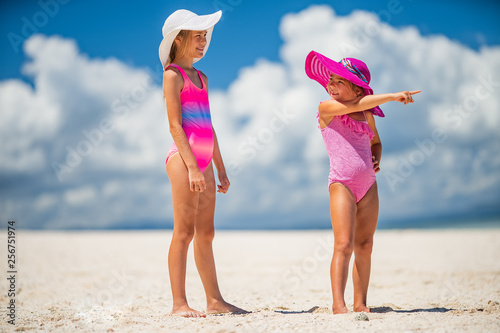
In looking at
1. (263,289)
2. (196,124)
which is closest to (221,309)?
(196,124)

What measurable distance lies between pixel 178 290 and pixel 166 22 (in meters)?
2.29

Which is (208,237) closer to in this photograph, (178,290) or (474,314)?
Answer: (178,290)

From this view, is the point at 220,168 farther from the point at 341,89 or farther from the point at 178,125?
the point at 341,89

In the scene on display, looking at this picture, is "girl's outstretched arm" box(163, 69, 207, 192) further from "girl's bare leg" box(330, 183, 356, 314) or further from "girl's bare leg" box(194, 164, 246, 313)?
"girl's bare leg" box(330, 183, 356, 314)

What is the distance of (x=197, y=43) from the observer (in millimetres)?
4109

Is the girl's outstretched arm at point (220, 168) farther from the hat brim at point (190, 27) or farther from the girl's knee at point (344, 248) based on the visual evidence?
the girl's knee at point (344, 248)

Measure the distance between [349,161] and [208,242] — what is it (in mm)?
1429

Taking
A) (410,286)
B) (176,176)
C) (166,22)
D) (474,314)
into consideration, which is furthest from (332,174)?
(410,286)

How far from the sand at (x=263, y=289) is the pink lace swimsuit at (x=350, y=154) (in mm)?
1072

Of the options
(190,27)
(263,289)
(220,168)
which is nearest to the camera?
(190,27)

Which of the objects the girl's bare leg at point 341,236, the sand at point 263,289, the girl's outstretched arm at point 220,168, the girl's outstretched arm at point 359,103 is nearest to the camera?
the sand at point 263,289

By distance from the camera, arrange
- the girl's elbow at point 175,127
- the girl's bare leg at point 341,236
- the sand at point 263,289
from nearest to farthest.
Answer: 1. the sand at point 263,289
2. the girl's bare leg at point 341,236
3. the girl's elbow at point 175,127

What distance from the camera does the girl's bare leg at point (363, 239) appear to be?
399cm

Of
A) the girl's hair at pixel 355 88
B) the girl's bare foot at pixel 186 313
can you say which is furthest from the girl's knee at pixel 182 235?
the girl's hair at pixel 355 88
